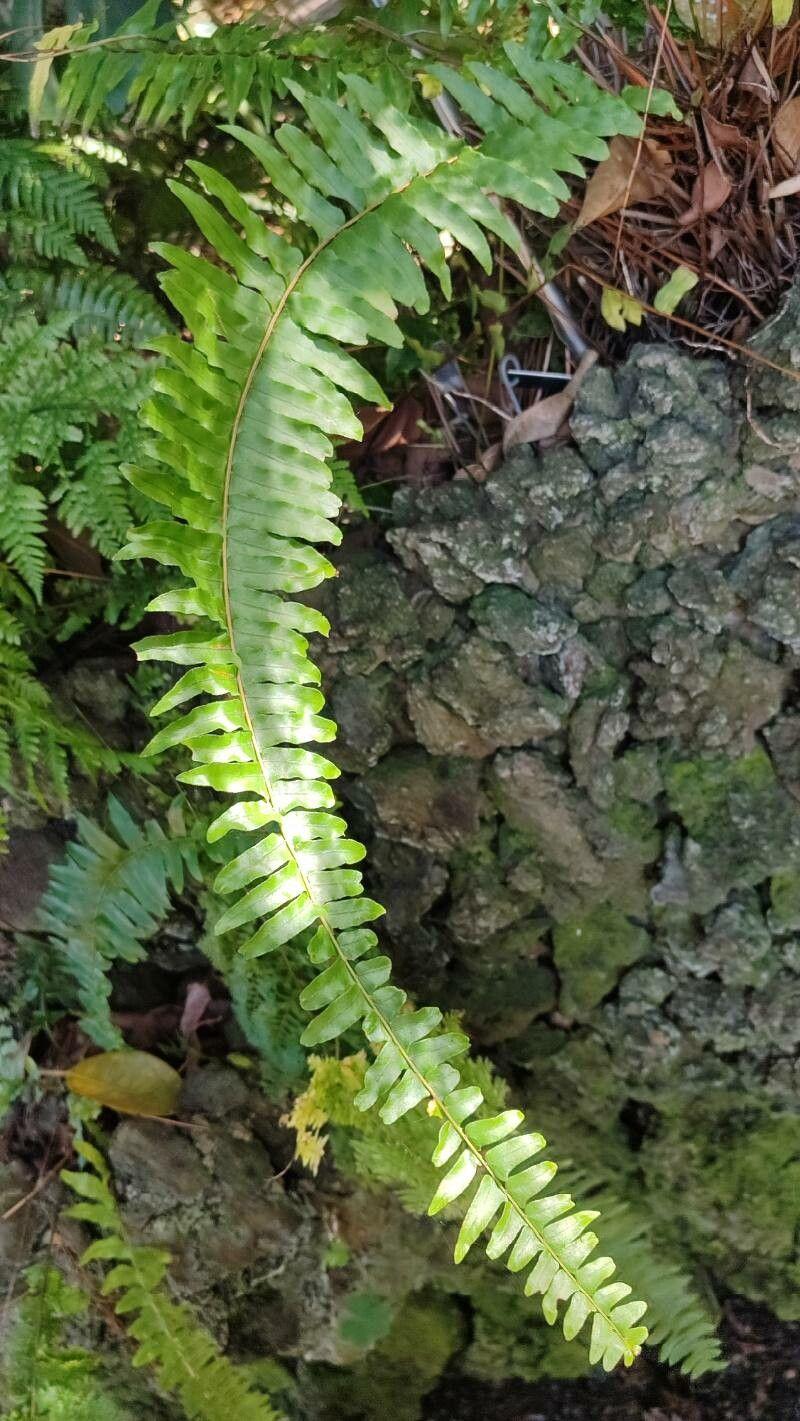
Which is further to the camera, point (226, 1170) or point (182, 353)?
point (226, 1170)

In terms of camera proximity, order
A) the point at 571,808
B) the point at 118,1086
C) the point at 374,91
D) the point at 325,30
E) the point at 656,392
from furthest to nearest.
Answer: the point at 118,1086 → the point at 571,808 → the point at 656,392 → the point at 325,30 → the point at 374,91

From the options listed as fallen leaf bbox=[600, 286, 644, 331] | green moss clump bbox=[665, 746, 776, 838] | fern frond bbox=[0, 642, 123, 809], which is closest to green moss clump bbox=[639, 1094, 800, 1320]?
green moss clump bbox=[665, 746, 776, 838]

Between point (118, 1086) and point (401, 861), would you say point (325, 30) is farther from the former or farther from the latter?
point (118, 1086)

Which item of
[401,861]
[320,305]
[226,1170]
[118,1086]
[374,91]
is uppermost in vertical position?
[374,91]

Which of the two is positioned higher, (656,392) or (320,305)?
(320,305)

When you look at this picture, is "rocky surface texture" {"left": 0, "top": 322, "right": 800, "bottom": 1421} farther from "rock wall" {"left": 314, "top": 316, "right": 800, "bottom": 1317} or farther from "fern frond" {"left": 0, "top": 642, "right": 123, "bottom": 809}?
"fern frond" {"left": 0, "top": 642, "right": 123, "bottom": 809}

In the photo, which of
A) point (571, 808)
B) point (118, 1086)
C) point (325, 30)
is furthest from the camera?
point (118, 1086)

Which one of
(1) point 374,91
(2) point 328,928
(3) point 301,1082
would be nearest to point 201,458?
(1) point 374,91
